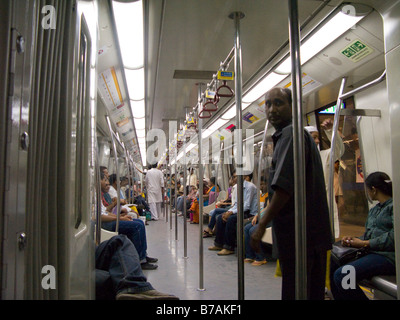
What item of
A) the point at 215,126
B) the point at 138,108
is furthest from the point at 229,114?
the point at 138,108

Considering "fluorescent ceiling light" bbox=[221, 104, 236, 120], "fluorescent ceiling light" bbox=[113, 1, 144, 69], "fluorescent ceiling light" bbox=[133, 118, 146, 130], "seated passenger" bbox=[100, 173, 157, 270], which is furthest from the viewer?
"fluorescent ceiling light" bbox=[133, 118, 146, 130]

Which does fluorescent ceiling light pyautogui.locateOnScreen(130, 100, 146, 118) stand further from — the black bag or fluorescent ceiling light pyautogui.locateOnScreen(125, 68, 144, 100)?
the black bag

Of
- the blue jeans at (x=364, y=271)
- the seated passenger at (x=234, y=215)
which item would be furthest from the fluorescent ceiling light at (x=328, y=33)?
the seated passenger at (x=234, y=215)

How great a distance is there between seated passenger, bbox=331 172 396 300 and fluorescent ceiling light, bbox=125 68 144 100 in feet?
11.5

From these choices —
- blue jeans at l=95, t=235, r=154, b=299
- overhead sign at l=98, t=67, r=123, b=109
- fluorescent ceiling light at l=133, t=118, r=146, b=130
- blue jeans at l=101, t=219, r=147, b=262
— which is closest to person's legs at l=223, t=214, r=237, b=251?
blue jeans at l=101, t=219, r=147, b=262

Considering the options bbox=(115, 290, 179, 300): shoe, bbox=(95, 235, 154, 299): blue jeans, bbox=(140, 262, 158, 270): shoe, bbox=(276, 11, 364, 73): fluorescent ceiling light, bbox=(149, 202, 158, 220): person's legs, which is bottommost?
bbox=(140, 262, 158, 270): shoe

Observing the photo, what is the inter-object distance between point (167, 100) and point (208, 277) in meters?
3.82

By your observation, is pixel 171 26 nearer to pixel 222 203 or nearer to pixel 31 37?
pixel 31 37

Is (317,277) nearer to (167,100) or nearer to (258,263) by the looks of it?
(258,263)

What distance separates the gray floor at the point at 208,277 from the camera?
3.04m

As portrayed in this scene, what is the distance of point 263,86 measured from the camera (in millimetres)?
5102

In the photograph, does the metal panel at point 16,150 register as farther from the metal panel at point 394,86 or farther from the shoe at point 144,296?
the metal panel at point 394,86

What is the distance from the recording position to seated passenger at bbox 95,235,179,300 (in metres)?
1.95
